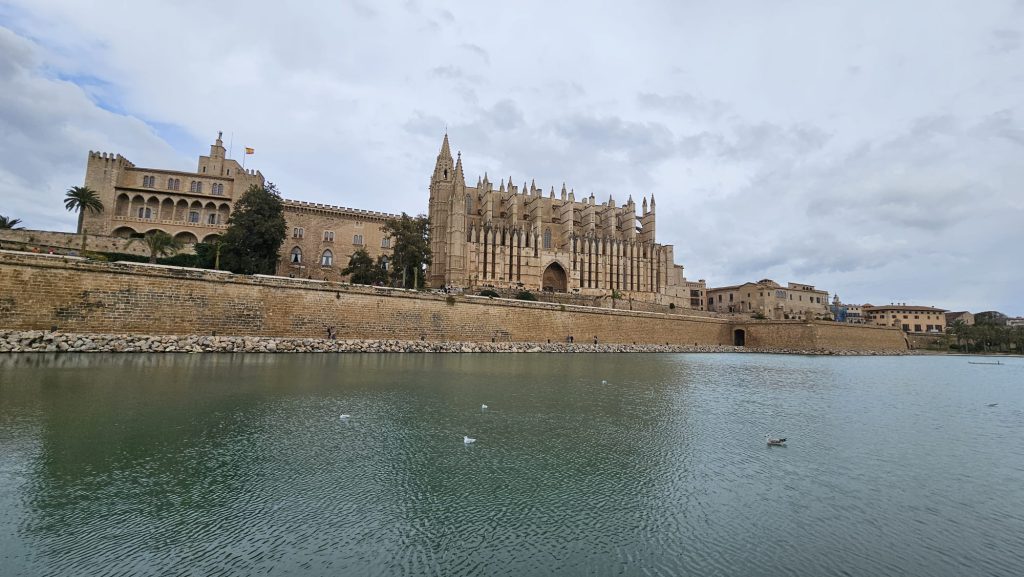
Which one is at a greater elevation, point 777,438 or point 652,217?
point 652,217

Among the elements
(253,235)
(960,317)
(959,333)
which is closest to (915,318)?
(959,333)

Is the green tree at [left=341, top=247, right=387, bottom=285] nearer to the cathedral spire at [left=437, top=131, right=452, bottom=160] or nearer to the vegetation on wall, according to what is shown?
the cathedral spire at [left=437, top=131, right=452, bottom=160]

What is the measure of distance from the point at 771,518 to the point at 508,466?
3.02m

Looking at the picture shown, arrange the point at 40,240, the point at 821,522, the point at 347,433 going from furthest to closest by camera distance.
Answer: the point at 40,240
the point at 347,433
the point at 821,522

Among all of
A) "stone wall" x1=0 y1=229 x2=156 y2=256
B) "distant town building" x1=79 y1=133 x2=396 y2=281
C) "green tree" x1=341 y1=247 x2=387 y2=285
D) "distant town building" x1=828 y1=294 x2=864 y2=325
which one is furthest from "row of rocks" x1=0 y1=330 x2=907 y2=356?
"distant town building" x1=828 y1=294 x2=864 y2=325

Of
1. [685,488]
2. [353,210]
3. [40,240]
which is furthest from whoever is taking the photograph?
[353,210]

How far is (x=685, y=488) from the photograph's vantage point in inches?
232

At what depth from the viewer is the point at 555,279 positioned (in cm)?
5684

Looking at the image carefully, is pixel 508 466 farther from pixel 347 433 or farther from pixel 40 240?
pixel 40 240

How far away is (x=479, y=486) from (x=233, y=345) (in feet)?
63.2

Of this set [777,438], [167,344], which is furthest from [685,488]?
[167,344]

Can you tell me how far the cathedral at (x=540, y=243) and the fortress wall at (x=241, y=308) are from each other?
55.8ft

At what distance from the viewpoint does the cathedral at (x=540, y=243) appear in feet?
166

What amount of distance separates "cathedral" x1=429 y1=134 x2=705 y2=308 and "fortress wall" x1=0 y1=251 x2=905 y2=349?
17021 millimetres
